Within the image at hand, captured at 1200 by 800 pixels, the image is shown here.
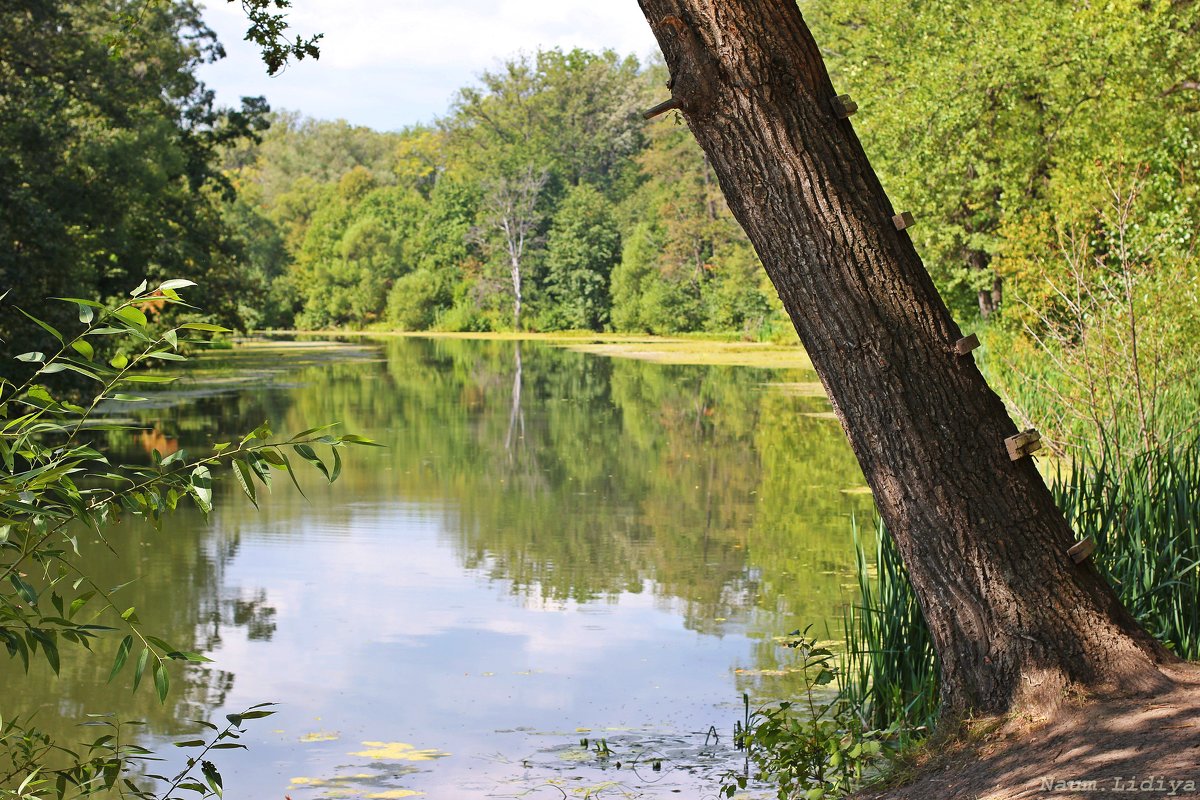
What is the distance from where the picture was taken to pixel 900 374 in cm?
341

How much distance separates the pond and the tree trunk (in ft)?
4.38

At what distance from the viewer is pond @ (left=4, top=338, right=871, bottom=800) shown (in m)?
4.72

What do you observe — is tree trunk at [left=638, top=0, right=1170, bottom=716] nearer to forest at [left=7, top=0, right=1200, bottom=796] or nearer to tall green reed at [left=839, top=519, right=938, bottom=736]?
forest at [left=7, top=0, right=1200, bottom=796]

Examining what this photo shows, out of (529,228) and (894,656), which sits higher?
(529,228)

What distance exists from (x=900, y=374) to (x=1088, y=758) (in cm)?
106

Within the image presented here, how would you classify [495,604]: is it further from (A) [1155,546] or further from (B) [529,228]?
(B) [529,228]

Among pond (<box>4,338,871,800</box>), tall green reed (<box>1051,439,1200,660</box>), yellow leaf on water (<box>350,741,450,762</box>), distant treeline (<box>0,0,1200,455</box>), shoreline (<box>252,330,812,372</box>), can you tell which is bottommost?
yellow leaf on water (<box>350,741,450,762</box>)

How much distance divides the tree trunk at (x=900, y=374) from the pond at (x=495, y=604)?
52.5 inches

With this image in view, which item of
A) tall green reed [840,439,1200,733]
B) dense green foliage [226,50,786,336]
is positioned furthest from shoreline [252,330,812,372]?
tall green reed [840,439,1200,733]

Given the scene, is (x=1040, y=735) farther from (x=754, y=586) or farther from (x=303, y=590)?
(x=303, y=590)

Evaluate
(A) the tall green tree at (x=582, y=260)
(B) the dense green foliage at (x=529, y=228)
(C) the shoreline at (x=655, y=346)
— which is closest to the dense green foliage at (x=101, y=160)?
(C) the shoreline at (x=655, y=346)

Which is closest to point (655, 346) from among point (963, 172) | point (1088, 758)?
point (963, 172)

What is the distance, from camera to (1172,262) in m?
9.96

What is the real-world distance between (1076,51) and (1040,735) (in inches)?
521
